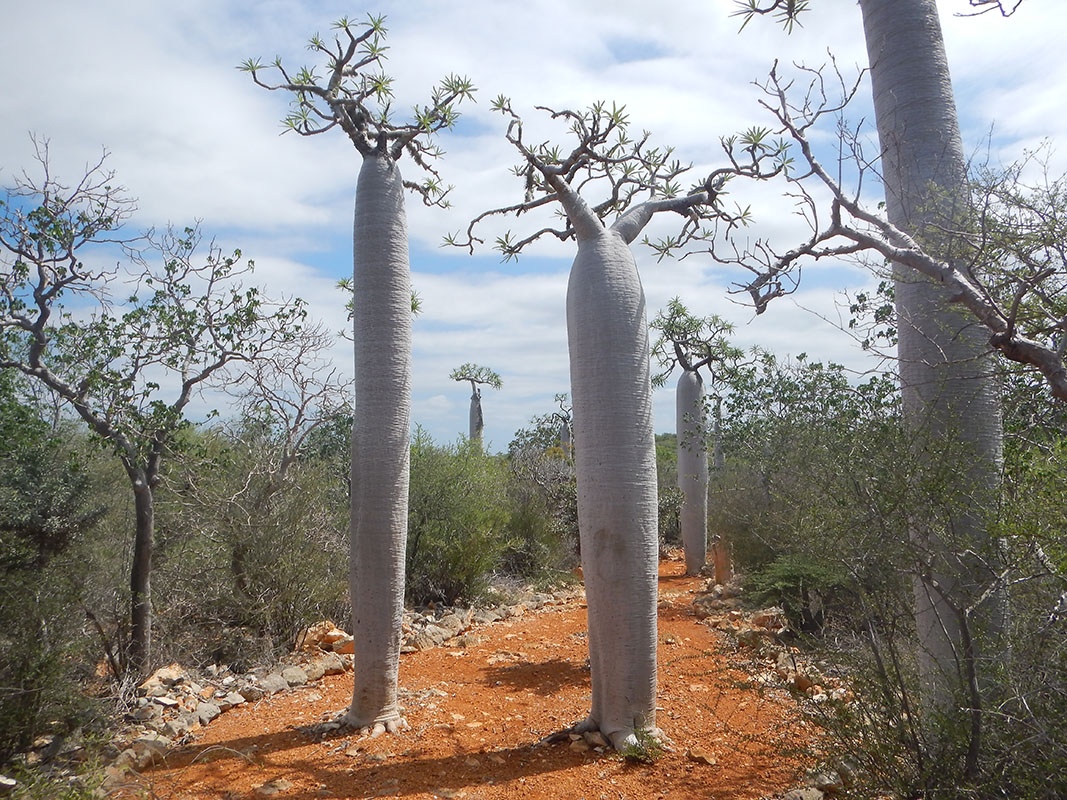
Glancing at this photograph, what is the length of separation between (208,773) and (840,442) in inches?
138

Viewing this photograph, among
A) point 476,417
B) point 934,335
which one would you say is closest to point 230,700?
point 934,335

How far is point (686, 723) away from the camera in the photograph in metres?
4.38

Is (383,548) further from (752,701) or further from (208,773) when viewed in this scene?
(752,701)

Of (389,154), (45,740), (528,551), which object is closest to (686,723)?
(45,740)

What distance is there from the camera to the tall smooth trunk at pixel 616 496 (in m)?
3.96

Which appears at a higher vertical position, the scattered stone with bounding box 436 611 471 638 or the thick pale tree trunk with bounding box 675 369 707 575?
the thick pale tree trunk with bounding box 675 369 707 575

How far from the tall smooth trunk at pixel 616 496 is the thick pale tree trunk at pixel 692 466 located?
7340 millimetres

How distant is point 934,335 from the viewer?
10.7 ft

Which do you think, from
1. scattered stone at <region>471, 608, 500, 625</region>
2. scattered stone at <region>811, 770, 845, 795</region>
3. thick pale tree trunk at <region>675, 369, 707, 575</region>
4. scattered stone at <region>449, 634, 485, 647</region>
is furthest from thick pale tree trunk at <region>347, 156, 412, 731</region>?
thick pale tree trunk at <region>675, 369, 707, 575</region>

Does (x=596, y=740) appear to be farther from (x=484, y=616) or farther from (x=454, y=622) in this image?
(x=484, y=616)

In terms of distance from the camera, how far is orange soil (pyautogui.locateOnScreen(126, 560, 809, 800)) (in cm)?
350

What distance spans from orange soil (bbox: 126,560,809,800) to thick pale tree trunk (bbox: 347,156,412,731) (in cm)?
41

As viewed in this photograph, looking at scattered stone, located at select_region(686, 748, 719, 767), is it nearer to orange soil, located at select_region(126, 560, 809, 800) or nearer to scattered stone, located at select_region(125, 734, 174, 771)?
orange soil, located at select_region(126, 560, 809, 800)

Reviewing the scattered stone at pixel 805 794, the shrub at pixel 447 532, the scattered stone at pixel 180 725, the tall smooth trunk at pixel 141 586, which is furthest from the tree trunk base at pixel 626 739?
the shrub at pixel 447 532
